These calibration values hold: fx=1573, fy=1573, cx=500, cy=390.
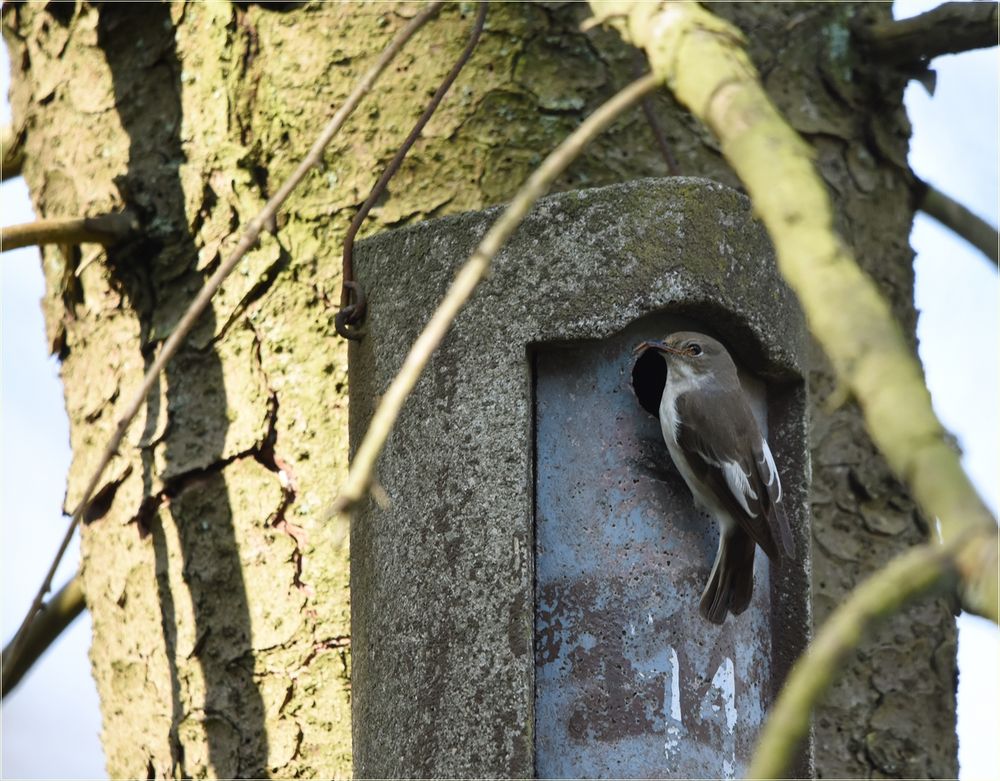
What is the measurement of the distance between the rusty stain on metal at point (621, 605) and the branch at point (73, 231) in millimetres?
1388

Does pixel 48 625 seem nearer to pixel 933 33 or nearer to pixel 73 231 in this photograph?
Answer: pixel 73 231

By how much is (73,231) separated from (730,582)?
1.85 meters

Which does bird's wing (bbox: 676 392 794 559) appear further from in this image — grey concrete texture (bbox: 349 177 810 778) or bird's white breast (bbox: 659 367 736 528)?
grey concrete texture (bbox: 349 177 810 778)

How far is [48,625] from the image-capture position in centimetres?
423

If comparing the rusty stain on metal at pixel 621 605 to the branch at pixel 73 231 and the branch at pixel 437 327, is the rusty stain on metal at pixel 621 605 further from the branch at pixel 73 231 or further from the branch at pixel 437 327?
the branch at pixel 73 231

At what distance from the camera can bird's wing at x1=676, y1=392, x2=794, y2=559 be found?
3.07m

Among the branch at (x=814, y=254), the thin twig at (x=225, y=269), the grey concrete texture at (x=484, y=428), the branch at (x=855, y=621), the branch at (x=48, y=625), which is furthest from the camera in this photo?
the branch at (x=48, y=625)

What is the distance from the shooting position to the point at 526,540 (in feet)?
9.46

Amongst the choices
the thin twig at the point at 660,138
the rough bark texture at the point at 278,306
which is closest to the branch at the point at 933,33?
the rough bark texture at the point at 278,306

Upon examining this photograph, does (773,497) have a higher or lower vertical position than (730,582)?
higher

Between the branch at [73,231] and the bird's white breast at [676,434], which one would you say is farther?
the branch at [73,231]

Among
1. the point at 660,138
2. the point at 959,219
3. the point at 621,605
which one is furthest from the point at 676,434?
the point at 959,219

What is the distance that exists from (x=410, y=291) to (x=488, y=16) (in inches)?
44.8

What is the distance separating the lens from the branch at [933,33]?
4043mm
